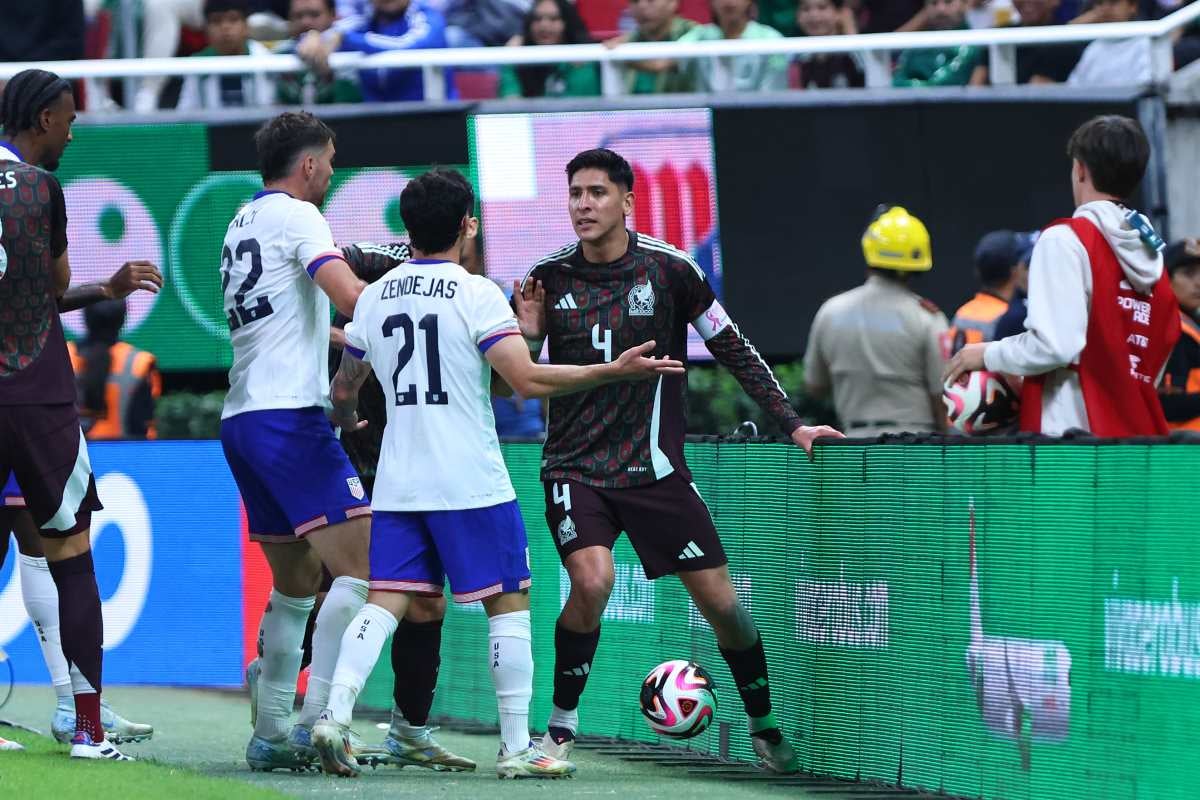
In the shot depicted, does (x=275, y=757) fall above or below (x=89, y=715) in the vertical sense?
below

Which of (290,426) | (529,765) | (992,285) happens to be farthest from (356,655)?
(992,285)

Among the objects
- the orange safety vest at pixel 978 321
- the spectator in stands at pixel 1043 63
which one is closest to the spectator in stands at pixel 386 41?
the spectator in stands at pixel 1043 63

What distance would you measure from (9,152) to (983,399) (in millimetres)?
3695

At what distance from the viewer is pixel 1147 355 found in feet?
23.2

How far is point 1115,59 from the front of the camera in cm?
1392

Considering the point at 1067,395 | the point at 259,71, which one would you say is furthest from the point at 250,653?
the point at 1067,395

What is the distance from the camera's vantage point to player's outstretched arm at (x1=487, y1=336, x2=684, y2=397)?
6992 mm

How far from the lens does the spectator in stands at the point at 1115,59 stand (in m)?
13.8

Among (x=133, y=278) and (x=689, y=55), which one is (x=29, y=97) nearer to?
(x=133, y=278)

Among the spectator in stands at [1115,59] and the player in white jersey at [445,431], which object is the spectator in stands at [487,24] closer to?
the spectator in stands at [1115,59]

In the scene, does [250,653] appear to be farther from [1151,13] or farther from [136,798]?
[1151,13]

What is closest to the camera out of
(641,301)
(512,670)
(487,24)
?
(512,670)

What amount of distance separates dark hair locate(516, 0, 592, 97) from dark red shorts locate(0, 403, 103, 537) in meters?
7.22

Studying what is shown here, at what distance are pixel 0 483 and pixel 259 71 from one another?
724 centimetres
